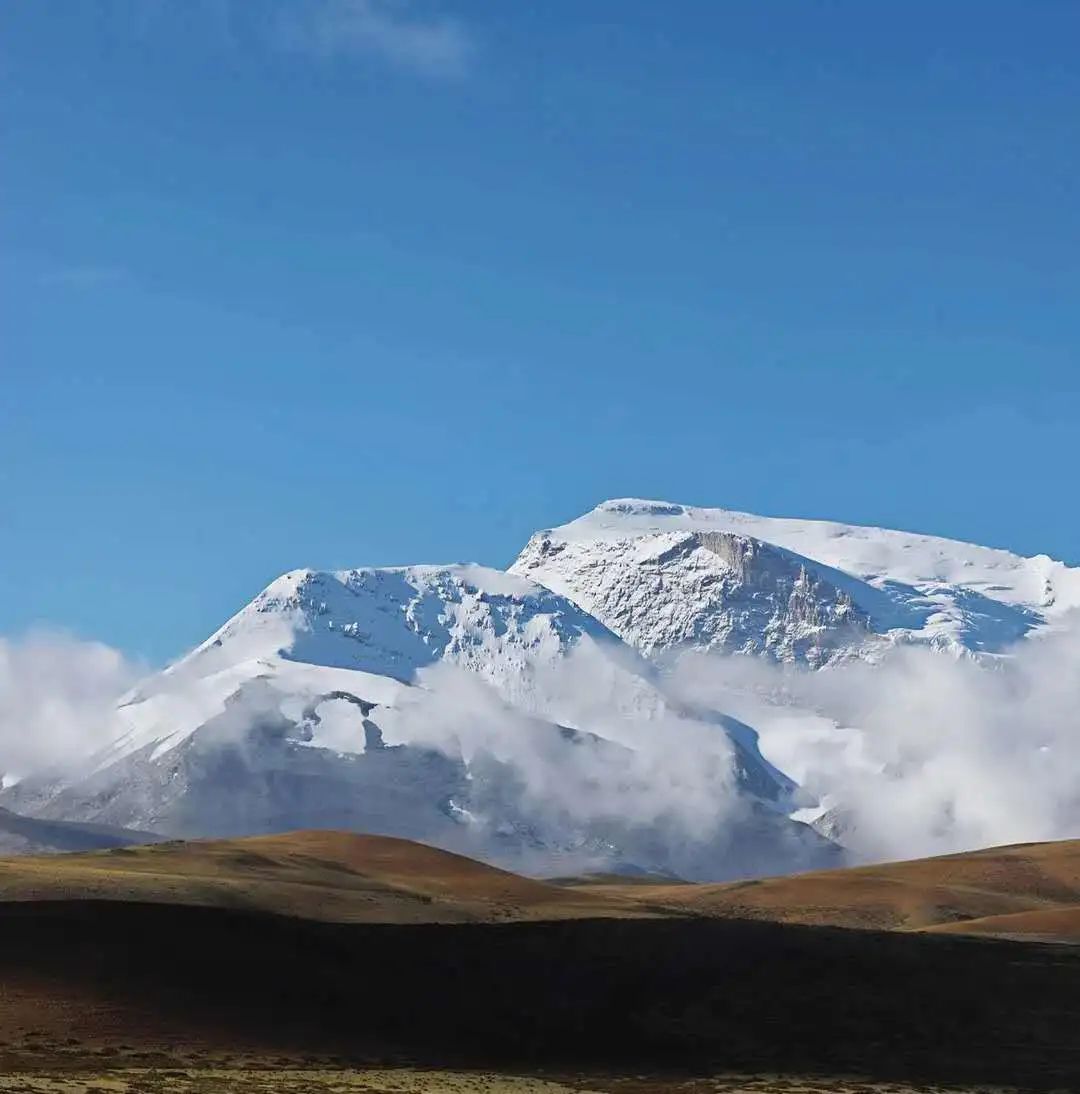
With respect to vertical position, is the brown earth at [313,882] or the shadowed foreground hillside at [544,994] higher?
the brown earth at [313,882]

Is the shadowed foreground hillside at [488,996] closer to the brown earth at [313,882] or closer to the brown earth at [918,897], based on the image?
the brown earth at [313,882]

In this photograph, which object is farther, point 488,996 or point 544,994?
point 544,994

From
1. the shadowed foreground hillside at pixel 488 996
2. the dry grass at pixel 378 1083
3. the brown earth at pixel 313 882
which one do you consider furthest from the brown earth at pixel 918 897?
the dry grass at pixel 378 1083

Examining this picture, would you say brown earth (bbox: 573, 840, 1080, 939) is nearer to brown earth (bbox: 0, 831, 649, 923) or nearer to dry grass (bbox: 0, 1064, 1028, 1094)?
brown earth (bbox: 0, 831, 649, 923)

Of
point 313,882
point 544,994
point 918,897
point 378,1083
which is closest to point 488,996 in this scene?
point 544,994

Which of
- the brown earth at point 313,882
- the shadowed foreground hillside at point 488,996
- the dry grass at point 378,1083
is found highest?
the brown earth at point 313,882

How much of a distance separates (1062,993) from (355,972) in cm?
3113

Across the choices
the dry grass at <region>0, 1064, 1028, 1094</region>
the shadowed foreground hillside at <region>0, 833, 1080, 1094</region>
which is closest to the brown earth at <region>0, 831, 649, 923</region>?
the shadowed foreground hillside at <region>0, 833, 1080, 1094</region>

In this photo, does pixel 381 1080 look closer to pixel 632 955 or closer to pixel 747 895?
pixel 632 955

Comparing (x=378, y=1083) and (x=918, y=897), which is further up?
(x=918, y=897)

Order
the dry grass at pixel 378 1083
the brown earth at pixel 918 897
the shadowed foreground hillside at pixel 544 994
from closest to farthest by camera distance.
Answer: the dry grass at pixel 378 1083
the shadowed foreground hillside at pixel 544 994
the brown earth at pixel 918 897

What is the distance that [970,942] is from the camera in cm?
9744

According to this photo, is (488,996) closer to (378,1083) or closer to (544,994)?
(544,994)

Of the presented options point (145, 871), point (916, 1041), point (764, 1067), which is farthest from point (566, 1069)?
point (145, 871)
